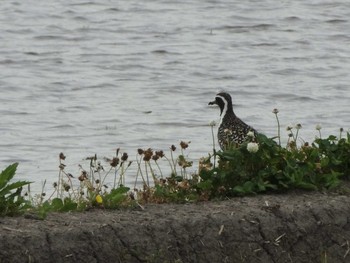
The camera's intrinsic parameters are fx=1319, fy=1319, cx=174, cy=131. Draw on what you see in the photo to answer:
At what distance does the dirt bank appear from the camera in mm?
7043

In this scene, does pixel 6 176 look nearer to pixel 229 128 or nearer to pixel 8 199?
pixel 8 199

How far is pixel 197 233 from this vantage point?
24.5 feet

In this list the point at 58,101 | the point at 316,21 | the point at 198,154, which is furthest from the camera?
the point at 316,21

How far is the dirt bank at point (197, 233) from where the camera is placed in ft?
23.1

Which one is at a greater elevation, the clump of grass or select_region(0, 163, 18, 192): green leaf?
select_region(0, 163, 18, 192): green leaf

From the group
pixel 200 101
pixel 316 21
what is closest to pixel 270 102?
pixel 200 101

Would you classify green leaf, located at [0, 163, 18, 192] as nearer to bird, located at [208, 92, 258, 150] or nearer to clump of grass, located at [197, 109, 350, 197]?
clump of grass, located at [197, 109, 350, 197]

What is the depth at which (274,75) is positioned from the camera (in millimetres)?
19703

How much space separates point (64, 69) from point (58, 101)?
2514mm

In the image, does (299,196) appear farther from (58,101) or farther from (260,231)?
(58,101)

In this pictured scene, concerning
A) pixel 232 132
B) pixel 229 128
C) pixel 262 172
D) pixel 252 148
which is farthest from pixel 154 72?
pixel 252 148

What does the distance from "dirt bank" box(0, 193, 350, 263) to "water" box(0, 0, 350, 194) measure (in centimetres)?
502

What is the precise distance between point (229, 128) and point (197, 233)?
4323mm

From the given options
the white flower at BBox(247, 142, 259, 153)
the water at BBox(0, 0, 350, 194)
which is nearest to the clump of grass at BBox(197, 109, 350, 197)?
the white flower at BBox(247, 142, 259, 153)
